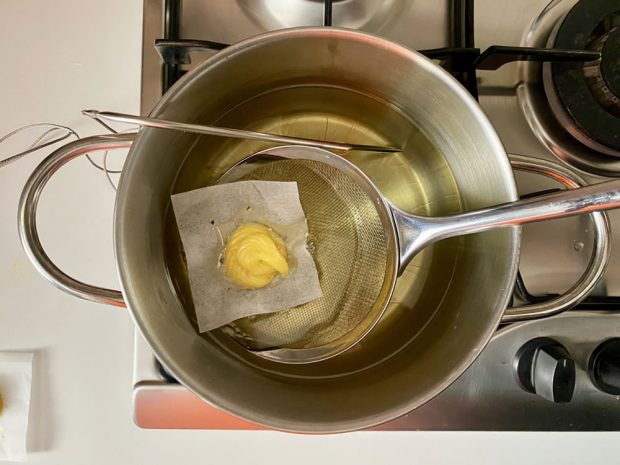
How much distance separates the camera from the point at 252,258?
510 mm

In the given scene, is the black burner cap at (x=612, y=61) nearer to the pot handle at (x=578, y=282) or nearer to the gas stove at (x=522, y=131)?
the gas stove at (x=522, y=131)

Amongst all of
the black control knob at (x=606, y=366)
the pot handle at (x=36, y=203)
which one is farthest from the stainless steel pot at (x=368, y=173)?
the black control knob at (x=606, y=366)

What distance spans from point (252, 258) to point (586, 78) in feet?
1.19

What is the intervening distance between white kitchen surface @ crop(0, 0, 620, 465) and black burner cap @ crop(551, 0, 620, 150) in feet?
1.10

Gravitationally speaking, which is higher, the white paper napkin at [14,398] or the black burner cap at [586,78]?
the black burner cap at [586,78]

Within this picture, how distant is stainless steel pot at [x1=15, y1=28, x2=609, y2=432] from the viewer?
1.28ft

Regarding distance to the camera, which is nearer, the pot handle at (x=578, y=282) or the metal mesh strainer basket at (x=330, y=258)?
the pot handle at (x=578, y=282)

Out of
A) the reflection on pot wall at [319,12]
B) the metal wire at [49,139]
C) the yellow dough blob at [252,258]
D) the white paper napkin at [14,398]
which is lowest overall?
the white paper napkin at [14,398]

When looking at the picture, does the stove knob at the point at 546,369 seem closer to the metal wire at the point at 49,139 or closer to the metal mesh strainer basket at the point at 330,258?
the metal mesh strainer basket at the point at 330,258

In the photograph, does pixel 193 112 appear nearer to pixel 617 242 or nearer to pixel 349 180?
pixel 349 180

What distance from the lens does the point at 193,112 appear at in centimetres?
45

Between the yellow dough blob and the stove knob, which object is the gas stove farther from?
the yellow dough blob

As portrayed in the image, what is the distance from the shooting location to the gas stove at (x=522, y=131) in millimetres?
463

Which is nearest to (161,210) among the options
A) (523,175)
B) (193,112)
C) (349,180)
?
(193,112)
